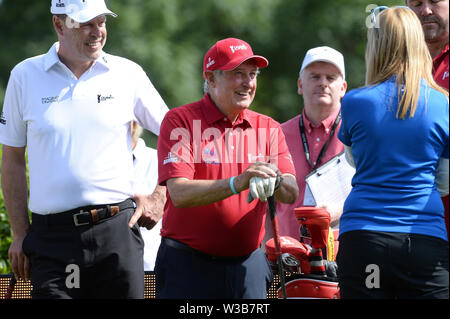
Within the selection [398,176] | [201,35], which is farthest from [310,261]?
[201,35]

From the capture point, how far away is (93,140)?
4.66 metres

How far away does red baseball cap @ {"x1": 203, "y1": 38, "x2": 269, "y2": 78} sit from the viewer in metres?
4.48

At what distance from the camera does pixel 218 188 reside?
13.6 ft

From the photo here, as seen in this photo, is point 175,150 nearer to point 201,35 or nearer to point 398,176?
point 398,176

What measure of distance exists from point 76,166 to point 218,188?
980mm

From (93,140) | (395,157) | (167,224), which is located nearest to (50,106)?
(93,140)

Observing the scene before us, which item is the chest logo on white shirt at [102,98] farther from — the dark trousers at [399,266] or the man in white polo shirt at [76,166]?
the dark trousers at [399,266]

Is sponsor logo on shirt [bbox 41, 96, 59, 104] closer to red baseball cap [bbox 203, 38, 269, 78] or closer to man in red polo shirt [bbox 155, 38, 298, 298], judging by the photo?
man in red polo shirt [bbox 155, 38, 298, 298]

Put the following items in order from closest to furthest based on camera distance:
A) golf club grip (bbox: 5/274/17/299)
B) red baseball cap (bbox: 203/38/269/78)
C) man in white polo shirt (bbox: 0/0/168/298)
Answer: red baseball cap (bbox: 203/38/269/78) → man in white polo shirt (bbox: 0/0/168/298) → golf club grip (bbox: 5/274/17/299)

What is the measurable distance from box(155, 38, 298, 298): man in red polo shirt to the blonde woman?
1.88ft

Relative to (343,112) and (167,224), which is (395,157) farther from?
(167,224)

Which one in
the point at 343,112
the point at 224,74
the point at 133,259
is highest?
the point at 224,74

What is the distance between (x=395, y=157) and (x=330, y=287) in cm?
110

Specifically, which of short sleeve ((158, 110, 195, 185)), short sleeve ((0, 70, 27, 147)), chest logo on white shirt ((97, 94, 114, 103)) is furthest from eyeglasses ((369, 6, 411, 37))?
short sleeve ((0, 70, 27, 147))
